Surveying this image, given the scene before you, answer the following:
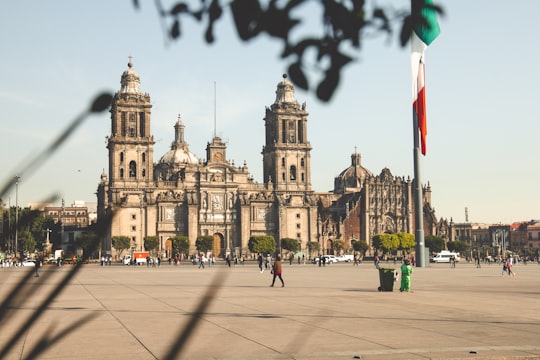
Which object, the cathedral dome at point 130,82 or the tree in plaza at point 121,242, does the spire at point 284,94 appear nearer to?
the cathedral dome at point 130,82

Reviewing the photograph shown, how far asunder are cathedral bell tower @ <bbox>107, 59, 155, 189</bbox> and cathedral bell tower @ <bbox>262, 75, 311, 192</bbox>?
19543 mm

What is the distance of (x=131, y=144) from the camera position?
107 metres

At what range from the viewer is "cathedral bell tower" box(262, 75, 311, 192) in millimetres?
115250

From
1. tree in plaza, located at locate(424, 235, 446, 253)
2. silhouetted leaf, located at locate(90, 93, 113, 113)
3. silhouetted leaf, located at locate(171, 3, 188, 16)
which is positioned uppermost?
silhouetted leaf, located at locate(171, 3, 188, 16)

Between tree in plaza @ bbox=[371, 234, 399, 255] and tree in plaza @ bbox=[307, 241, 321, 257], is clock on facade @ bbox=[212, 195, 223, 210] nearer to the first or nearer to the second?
tree in plaza @ bbox=[307, 241, 321, 257]

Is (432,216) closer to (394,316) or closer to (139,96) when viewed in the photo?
(139,96)

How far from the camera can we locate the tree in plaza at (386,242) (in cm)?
11369

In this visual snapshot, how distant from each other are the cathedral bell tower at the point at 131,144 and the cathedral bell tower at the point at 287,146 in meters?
19.5

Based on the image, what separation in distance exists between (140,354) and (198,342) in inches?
50.9

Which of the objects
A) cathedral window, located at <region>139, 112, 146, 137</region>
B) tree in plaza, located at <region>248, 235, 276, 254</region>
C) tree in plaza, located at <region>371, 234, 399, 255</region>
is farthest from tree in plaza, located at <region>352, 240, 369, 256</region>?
cathedral window, located at <region>139, 112, 146, 137</region>

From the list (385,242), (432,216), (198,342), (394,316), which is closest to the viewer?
(198,342)

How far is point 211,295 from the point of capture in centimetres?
238

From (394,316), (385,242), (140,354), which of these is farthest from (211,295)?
(385,242)

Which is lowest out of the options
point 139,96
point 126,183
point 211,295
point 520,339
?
point 520,339
